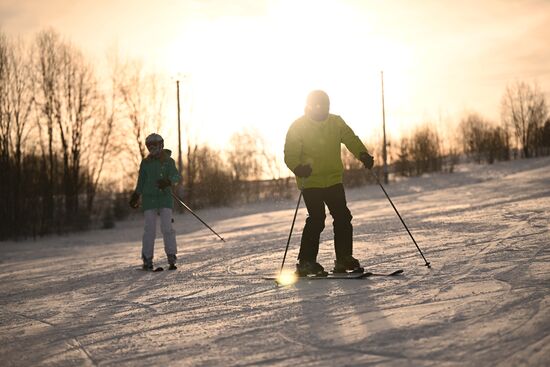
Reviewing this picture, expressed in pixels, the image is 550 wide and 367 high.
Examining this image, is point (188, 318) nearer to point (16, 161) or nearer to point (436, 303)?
point (436, 303)

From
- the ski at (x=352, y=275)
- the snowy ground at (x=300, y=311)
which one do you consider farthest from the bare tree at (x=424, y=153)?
the ski at (x=352, y=275)

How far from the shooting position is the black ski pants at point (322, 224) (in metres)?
6.48

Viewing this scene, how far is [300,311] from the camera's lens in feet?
15.3

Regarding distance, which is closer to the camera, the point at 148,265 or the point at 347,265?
the point at 347,265

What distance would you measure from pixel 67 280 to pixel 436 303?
5.32m

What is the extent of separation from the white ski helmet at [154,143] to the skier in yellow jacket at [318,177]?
2.67m

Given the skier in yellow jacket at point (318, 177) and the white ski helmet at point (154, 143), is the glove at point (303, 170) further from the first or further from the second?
the white ski helmet at point (154, 143)

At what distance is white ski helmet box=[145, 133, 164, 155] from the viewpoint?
335 inches

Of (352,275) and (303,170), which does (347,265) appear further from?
(303,170)

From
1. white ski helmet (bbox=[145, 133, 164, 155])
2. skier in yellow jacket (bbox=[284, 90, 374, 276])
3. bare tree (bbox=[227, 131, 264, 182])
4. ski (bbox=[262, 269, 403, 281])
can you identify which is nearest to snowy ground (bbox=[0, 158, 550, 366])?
ski (bbox=[262, 269, 403, 281])

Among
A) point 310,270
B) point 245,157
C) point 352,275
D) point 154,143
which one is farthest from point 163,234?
point 245,157

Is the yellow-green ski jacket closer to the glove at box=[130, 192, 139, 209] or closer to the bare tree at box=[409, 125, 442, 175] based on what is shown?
the glove at box=[130, 192, 139, 209]

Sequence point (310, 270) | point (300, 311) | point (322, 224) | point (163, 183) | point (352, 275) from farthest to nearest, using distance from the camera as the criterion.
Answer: point (163, 183) → point (322, 224) → point (310, 270) → point (352, 275) → point (300, 311)

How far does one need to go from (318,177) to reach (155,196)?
2972mm
